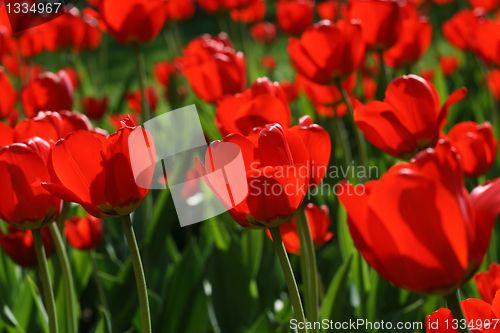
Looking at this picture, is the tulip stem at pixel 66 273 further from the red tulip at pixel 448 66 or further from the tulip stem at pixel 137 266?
the red tulip at pixel 448 66

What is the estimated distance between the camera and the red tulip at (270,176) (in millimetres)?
497

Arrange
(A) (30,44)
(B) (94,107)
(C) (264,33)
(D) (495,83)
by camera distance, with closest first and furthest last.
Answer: (D) (495,83), (B) (94,107), (A) (30,44), (C) (264,33)

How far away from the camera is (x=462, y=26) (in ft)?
6.00

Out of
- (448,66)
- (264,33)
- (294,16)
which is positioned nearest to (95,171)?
(294,16)

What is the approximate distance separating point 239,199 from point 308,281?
0.80 ft

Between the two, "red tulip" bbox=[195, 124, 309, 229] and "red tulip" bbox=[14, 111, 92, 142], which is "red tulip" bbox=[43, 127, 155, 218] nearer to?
"red tulip" bbox=[195, 124, 309, 229]

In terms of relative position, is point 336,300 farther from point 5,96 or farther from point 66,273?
point 5,96

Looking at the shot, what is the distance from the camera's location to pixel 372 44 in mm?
1247

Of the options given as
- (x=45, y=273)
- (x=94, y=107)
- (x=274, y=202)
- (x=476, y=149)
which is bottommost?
(x=94, y=107)

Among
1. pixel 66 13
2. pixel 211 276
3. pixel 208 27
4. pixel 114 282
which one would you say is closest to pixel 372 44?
pixel 211 276

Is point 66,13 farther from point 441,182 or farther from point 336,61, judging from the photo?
point 441,182

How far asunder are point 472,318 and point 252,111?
415 mm

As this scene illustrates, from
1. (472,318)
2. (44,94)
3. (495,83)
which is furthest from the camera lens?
(495,83)

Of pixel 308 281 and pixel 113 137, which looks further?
pixel 308 281
